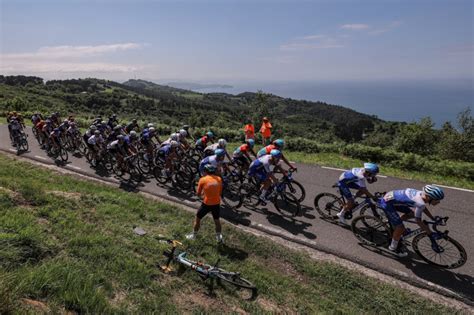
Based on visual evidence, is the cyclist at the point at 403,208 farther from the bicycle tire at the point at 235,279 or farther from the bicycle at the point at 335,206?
the bicycle tire at the point at 235,279

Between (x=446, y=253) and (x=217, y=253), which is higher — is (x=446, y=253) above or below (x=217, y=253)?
above

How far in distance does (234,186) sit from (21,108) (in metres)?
48.6

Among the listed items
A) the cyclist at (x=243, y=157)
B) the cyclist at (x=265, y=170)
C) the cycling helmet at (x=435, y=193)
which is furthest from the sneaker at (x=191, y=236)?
the cycling helmet at (x=435, y=193)

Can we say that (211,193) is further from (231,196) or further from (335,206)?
(335,206)

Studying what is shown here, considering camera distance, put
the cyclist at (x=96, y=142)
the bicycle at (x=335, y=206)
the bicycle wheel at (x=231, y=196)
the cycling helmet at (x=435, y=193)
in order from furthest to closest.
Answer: the cyclist at (x=96, y=142) < the bicycle wheel at (x=231, y=196) < the bicycle at (x=335, y=206) < the cycling helmet at (x=435, y=193)

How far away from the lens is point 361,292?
20.0 feet

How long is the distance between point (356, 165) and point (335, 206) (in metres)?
6.51

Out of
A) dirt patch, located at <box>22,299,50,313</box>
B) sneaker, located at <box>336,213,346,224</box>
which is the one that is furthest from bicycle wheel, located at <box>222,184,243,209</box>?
dirt patch, located at <box>22,299,50,313</box>

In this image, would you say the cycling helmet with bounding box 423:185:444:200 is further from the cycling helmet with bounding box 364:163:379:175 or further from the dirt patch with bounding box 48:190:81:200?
the dirt patch with bounding box 48:190:81:200

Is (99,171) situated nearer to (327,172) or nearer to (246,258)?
(246,258)

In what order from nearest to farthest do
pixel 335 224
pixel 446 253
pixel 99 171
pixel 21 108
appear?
pixel 446 253, pixel 335 224, pixel 99 171, pixel 21 108

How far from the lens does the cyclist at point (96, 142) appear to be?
14.6 meters

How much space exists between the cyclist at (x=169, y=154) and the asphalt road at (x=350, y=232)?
0.80 metres

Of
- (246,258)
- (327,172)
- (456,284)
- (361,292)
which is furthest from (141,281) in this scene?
(327,172)
